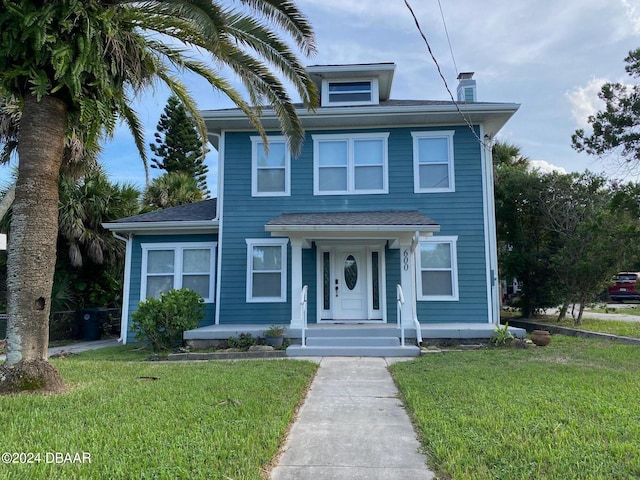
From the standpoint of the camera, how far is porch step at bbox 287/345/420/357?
333 inches

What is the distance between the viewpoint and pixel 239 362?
7.50m

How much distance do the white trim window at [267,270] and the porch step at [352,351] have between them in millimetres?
2593

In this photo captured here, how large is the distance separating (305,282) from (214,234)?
2.77m

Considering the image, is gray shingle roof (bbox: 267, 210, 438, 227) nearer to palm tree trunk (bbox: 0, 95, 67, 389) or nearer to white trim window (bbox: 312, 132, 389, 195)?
white trim window (bbox: 312, 132, 389, 195)

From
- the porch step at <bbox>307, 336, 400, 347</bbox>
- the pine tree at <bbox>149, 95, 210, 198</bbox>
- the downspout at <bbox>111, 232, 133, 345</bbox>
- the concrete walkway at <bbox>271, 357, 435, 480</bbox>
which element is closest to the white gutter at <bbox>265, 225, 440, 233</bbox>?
the porch step at <bbox>307, 336, 400, 347</bbox>

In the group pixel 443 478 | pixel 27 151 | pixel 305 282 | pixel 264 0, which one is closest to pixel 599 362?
pixel 443 478

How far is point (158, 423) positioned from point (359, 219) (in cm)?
696

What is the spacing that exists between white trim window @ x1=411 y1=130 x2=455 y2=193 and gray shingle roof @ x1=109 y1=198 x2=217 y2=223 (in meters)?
5.49

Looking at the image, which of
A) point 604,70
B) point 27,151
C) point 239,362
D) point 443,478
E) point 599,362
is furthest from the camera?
point 604,70

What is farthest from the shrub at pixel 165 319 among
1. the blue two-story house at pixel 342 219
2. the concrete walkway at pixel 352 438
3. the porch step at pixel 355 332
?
the concrete walkway at pixel 352 438

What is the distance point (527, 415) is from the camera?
163 inches

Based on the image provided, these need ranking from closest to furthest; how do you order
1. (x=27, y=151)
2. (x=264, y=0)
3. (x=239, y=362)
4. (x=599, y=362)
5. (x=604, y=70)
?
1. (x=27, y=151)
2. (x=264, y=0)
3. (x=599, y=362)
4. (x=239, y=362)
5. (x=604, y=70)

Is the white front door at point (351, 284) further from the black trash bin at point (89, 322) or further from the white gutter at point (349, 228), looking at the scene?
the black trash bin at point (89, 322)

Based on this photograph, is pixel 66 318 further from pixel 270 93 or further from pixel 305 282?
pixel 270 93
